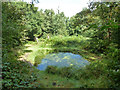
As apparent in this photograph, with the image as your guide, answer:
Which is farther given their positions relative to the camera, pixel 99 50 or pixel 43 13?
pixel 43 13

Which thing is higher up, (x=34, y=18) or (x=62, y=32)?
(x=34, y=18)

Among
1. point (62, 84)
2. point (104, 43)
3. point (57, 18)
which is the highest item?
point (57, 18)

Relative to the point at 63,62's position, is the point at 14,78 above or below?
above

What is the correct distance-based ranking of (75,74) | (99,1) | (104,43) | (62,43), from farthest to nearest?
(62,43)
(104,43)
(99,1)
(75,74)

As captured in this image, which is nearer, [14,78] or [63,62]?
[14,78]

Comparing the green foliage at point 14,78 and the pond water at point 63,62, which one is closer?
the green foliage at point 14,78

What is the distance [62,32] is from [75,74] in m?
10.9

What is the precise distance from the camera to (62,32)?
45.9ft

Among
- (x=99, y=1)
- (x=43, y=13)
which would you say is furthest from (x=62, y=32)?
(x=99, y=1)

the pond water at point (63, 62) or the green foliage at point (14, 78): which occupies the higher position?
the green foliage at point (14, 78)

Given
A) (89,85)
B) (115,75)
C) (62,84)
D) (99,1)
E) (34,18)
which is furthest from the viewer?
(34,18)

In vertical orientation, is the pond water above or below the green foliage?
below

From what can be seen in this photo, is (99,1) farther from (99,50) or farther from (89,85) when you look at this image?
(89,85)

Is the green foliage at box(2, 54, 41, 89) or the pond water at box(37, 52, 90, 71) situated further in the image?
the pond water at box(37, 52, 90, 71)
